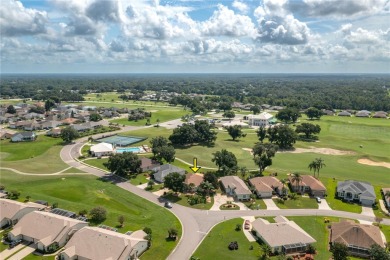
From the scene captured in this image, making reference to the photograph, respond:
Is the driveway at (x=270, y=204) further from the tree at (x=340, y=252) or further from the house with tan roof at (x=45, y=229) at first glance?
the house with tan roof at (x=45, y=229)

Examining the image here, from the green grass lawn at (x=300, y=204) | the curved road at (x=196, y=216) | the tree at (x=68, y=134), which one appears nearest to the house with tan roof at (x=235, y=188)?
the curved road at (x=196, y=216)

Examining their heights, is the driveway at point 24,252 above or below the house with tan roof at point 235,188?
below

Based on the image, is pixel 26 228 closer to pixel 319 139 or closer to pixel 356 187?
pixel 356 187

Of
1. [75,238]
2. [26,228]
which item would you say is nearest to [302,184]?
[75,238]

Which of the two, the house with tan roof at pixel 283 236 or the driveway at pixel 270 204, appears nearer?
the house with tan roof at pixel 283 236

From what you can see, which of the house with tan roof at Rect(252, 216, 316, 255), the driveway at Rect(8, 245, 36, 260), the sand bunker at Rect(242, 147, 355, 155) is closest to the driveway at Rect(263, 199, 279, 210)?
the house with tan roof at Rect(252, 216, 316, 255)

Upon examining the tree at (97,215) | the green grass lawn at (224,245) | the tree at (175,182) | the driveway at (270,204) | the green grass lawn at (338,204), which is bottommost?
the green grass lawn at (338,204)
